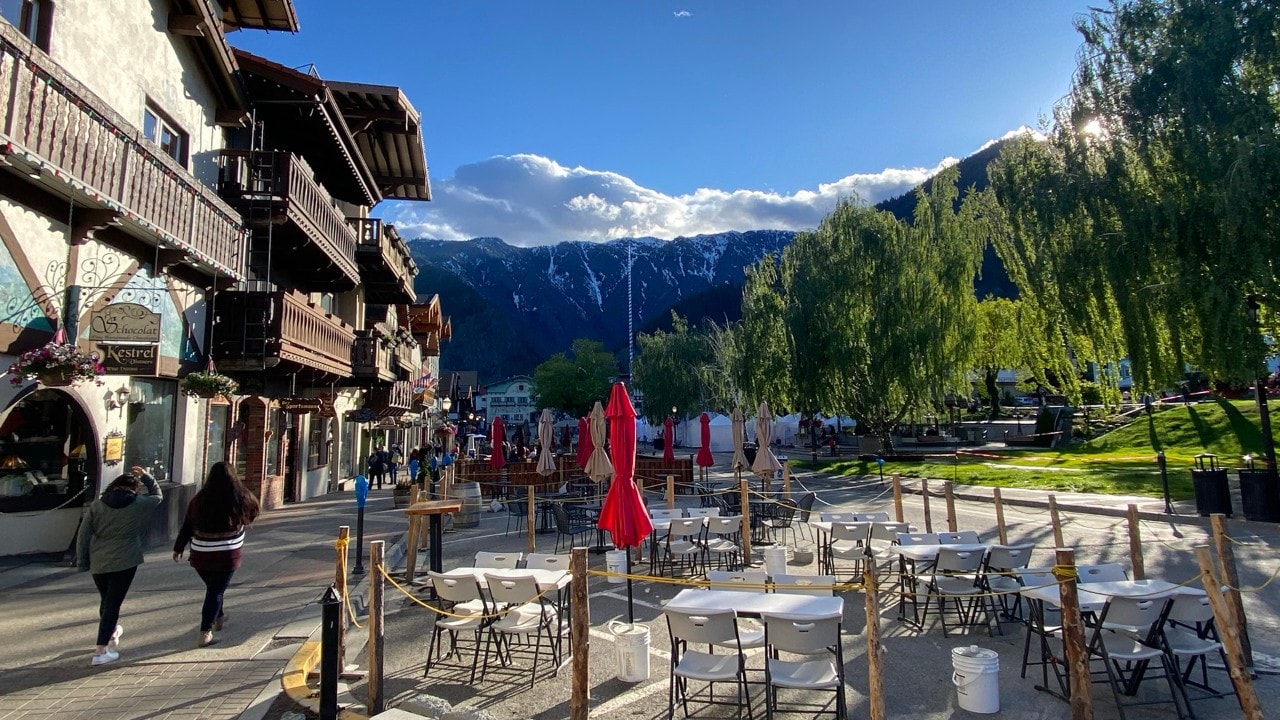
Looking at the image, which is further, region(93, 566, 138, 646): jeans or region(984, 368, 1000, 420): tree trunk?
region(984, 368, 1000, 420): tree trunk

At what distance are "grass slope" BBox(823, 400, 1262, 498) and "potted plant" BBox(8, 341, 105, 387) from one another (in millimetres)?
21150

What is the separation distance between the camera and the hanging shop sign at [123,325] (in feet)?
30.9

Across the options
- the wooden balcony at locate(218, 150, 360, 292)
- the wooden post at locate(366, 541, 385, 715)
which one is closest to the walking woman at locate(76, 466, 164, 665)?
the wooden post at locate(366, 541, 385, 715)

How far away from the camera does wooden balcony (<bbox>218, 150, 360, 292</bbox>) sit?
14.0 m

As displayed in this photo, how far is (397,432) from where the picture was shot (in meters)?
42.3

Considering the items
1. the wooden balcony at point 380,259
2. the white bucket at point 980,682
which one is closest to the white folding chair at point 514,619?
the white bucket at point 980,682

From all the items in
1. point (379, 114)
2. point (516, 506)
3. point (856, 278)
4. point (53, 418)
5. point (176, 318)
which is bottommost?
point (516, 506)

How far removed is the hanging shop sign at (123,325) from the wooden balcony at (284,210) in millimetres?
4485

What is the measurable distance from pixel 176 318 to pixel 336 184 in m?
9.95

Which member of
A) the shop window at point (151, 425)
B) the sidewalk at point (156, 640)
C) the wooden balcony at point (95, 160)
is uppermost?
the wooden balcony at point (95, 160)

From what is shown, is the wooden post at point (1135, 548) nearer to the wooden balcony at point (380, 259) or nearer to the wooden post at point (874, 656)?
the wooden post at point (874, 656)

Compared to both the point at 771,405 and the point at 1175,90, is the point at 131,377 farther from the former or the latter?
the point at 771,405

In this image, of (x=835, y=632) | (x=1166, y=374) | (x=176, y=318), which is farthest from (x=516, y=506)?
(x=1166, y=374)

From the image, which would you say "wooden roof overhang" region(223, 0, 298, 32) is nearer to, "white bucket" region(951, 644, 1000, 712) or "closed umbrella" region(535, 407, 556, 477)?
"closed umbrella" region(535, 407, 556, 477)
